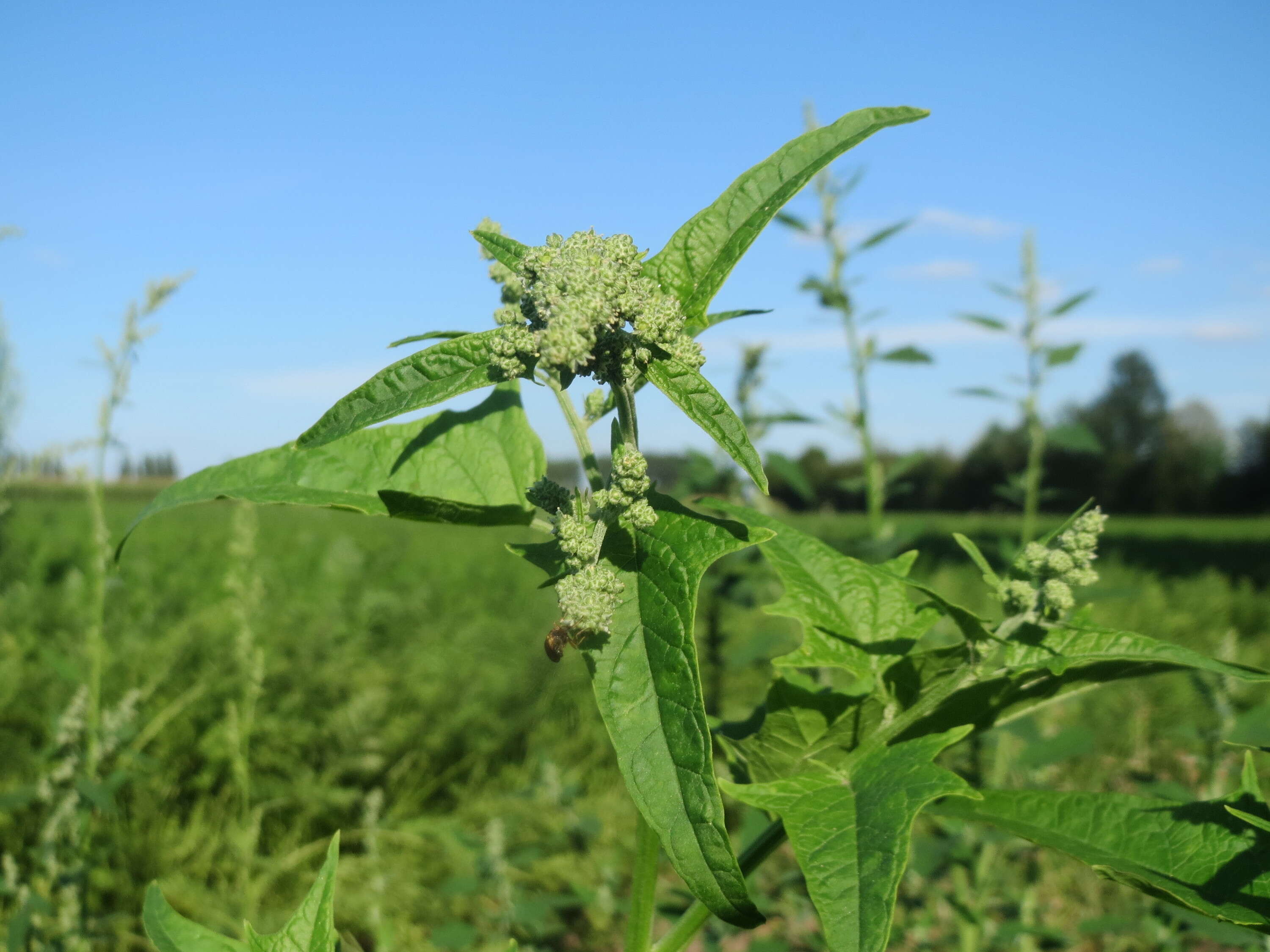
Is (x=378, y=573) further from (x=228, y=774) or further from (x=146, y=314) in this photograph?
(x=146, y=314)

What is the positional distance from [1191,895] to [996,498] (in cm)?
3123

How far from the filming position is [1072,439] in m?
3.82

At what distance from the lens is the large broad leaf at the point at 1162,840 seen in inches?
39.1

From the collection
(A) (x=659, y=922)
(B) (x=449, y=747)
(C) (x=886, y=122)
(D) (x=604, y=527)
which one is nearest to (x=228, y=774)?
(B) (x=449, y=747)

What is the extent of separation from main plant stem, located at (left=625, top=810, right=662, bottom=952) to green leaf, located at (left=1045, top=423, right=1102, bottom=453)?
10.6ft

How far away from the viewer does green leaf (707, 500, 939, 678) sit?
48.6 inches

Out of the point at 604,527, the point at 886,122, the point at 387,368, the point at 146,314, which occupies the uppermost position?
the point at 146,314

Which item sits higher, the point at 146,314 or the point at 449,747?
the point at 146,314

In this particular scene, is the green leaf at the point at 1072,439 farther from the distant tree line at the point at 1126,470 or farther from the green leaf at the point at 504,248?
the distant tree line at the point at 1126,470

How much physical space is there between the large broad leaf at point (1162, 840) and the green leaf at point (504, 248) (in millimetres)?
882

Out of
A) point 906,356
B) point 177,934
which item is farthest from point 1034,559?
point 906,356

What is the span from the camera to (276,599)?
7.34m

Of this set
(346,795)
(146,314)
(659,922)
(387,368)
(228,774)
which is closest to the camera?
(387,368)

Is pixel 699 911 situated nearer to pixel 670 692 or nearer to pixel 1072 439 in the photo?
pixel 670 692
